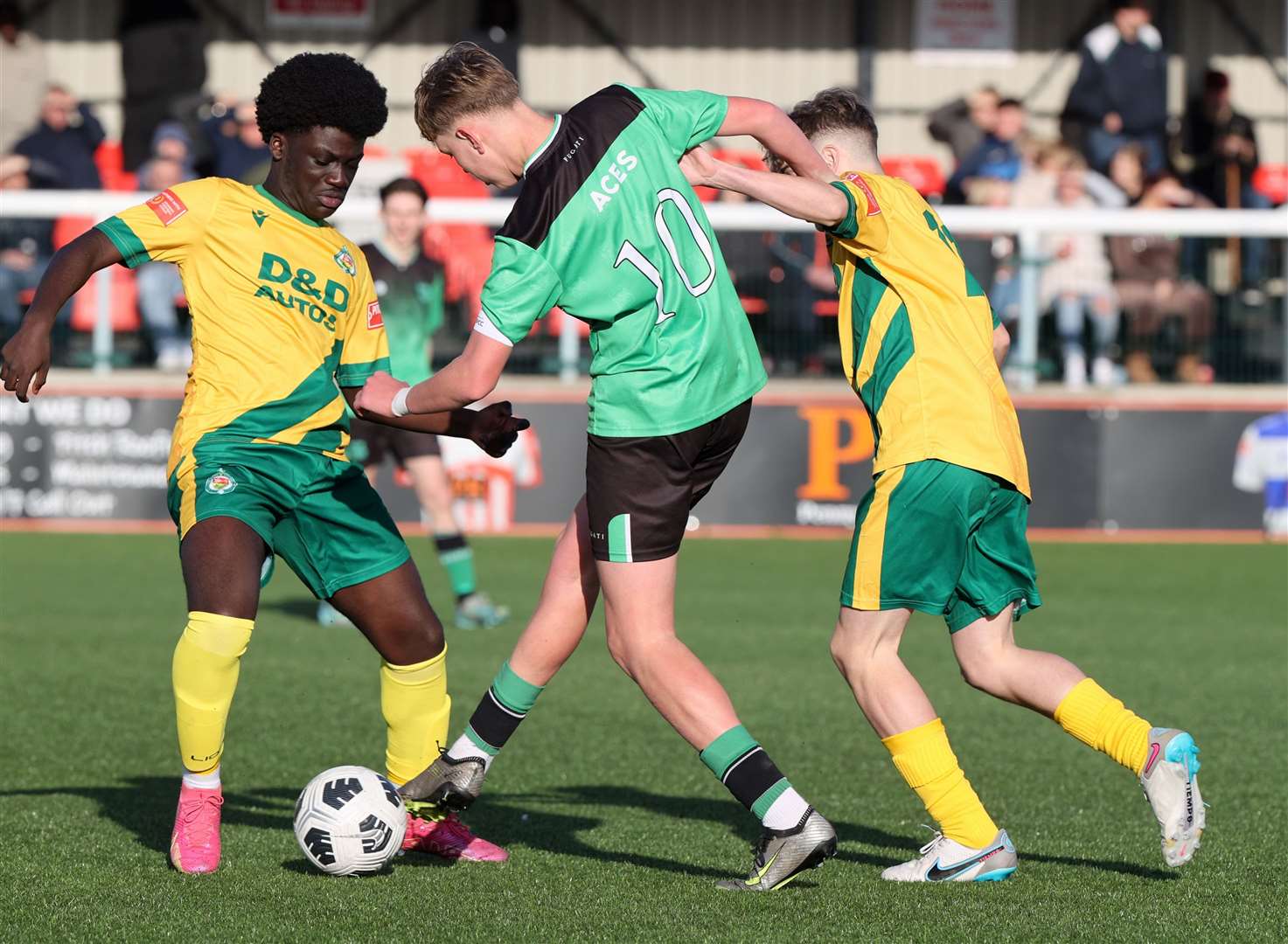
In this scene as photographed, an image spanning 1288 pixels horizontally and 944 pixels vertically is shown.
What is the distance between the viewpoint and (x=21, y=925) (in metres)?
4.09

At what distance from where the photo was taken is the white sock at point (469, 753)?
4.84 meters

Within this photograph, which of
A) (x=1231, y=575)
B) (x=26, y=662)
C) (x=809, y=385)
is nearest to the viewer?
(x=26, y=662)

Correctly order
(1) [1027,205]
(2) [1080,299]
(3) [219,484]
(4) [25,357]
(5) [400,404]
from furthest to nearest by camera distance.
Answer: (1) [1027,205], (2) [1080,299], (3) [219,484], (5) [400,404], (4) [25,357]

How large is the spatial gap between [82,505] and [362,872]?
9536mm

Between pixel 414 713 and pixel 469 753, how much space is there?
243 mm

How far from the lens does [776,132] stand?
4.41 metres

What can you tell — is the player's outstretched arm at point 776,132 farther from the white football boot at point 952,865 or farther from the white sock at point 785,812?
the white football boot at point 952,865

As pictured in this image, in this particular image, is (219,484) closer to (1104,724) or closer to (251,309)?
(251,309)

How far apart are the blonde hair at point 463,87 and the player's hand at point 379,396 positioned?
0.69 metres

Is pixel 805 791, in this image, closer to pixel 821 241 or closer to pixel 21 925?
pixel 21 925

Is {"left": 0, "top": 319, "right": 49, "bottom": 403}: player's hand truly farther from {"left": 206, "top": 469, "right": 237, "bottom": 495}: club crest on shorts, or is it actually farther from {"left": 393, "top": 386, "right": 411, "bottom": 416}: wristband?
{"left": 393, "top": 386, "right": 411, "bottom": 416}: wristband

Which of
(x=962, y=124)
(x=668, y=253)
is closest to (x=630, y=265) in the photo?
(x=668, y=253)

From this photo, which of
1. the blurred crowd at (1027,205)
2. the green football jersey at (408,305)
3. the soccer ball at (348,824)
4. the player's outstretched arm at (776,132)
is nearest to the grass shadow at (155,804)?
the soccer ball at (348,824)

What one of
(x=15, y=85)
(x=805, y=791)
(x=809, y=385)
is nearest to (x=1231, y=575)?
(x=809, y=385)
